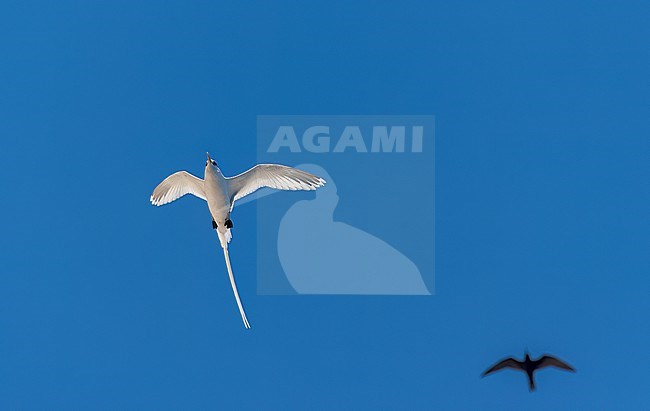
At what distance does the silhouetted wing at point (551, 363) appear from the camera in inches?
486

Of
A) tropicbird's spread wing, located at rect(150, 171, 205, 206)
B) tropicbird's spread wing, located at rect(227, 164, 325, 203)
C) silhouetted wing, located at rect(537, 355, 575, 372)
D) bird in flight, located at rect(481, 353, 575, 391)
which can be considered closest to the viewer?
tropicbird's spread wing, located at rect(227, 164, 325, 203)

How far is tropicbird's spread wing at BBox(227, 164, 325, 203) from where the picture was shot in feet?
34.4

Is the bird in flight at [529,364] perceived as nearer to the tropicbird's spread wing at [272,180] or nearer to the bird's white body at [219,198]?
the tropicbird's spread wing at [272,180]

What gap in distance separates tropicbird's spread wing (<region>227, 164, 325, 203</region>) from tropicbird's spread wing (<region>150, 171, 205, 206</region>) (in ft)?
1.71

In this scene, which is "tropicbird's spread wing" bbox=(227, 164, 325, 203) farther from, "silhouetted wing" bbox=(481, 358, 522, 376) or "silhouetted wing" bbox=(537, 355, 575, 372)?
"silhouetted wing" bbox=(537, 355, 575, 372)

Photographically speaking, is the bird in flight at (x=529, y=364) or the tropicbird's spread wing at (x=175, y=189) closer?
the tropicbird's spread wing at (x=175, y=189)

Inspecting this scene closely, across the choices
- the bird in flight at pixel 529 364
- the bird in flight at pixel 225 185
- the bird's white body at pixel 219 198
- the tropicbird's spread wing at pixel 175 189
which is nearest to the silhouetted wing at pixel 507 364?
the bird in flight at pixel 529 364

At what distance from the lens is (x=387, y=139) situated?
13000 millimetres

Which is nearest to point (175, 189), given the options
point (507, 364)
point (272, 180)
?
point (272, 180)

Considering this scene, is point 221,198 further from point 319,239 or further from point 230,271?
point 319,239

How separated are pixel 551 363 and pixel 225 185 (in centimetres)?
571

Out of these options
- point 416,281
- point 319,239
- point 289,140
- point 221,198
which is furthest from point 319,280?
point 221,198

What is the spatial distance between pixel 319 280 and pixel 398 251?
1.39 metres

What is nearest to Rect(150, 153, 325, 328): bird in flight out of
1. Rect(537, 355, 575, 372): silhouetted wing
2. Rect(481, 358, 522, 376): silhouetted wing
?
Rect(481, 358, 522, 376): silhouetted wing
